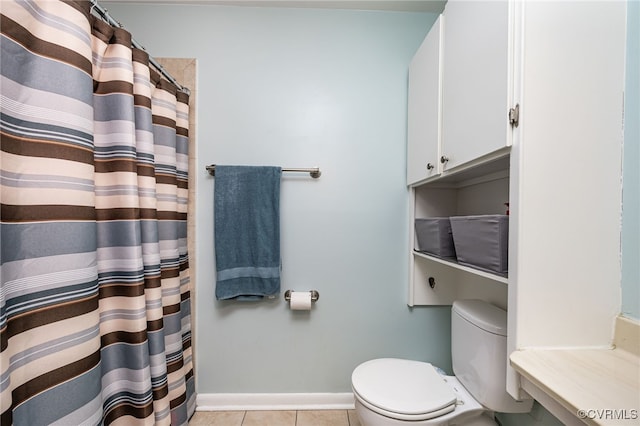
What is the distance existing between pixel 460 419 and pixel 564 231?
88 cm

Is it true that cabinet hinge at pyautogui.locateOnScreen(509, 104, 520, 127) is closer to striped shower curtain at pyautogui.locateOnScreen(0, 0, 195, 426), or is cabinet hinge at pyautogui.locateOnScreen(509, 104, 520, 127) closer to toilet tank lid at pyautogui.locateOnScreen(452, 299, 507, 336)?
toilet tank lid at pyautogui.locateOnScreen(452, 299, 507, 336)

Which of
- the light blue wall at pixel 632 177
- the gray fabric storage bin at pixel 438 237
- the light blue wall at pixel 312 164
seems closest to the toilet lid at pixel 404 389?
the light blue wall at pixel 312 164

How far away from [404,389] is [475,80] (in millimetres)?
1210

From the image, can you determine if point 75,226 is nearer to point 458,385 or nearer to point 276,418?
point 276,418

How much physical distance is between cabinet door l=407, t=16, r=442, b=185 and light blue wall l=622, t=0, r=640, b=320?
53 cm

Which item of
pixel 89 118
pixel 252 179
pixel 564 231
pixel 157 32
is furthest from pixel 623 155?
pixel 157 32

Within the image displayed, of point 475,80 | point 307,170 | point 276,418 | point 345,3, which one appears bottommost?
point 276,418

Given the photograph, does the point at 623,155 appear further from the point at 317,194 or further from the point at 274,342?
the point at 274,342

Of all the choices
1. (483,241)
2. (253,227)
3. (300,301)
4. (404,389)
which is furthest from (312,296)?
(483,241)

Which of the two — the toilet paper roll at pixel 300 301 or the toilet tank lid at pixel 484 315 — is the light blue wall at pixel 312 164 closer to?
the toilet paper roll at pixel 300 301

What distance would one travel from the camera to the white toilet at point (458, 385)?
983mm

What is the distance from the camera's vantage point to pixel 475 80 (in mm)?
879

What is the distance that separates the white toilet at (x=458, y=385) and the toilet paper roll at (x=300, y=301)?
413 millimetres

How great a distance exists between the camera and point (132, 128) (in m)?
0.92
